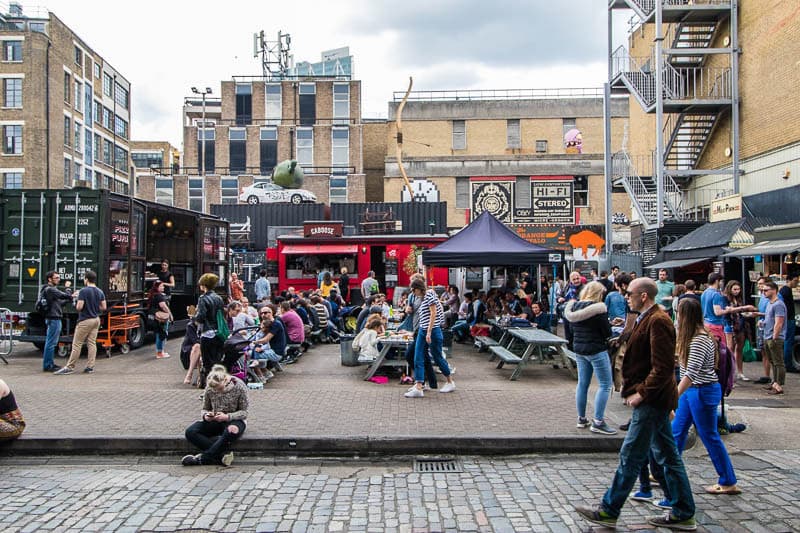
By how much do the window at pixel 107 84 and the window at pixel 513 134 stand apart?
3477 cm

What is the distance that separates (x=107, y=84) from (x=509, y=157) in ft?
118

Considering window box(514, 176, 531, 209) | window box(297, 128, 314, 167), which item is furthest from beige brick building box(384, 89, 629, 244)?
window box(297, 128, 314, 167)

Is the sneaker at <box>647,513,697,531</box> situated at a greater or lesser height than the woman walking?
lesser

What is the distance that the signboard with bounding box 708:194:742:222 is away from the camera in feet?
58.7

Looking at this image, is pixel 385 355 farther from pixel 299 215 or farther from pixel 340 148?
pixel 340 148

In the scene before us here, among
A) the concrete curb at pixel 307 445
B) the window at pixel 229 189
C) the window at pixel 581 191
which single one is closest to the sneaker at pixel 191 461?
the concrete curb at pixel 307 445

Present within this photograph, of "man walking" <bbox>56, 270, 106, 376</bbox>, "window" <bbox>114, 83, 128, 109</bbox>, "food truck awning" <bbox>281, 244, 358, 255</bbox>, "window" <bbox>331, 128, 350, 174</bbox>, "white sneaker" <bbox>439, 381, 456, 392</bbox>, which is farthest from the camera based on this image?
"window" <bbox>114, 83, 128, 109</bbox>

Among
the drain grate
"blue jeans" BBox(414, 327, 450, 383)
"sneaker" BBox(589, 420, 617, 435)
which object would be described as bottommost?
the drain grate

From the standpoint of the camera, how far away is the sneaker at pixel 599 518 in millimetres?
4613

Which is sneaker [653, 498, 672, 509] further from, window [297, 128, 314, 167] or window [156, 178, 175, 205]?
window [156, 178, 175, 205]

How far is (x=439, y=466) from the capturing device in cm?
628

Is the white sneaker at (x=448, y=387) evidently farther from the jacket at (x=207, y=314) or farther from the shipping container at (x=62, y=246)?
the shipping container at (x=62, y=246)

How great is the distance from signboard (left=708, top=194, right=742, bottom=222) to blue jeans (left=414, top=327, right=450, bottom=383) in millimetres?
12836

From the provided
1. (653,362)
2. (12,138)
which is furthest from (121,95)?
(653,362)
